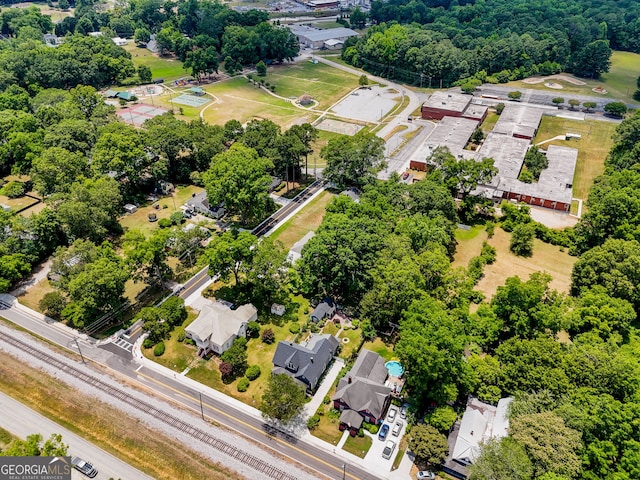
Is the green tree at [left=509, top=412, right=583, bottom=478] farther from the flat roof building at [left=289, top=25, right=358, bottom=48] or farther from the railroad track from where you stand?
the flat roof building at [left=289, top=25, right=358, bottom=48]

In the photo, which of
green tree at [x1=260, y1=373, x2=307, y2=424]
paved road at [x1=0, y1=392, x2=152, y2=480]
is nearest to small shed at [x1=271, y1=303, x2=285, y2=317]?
green tree at [x1=260, y1=373, x2=307, y2=424]

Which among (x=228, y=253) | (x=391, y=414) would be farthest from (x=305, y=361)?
Answer: (x=228, y=253)

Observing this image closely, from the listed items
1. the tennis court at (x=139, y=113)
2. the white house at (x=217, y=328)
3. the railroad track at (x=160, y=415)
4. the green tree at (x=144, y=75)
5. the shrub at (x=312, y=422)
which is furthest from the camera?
the green tree at (x=144, y=75)

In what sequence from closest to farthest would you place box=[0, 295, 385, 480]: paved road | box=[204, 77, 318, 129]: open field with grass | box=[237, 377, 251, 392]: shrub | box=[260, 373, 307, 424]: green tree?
box=[0, 295, 385, 480]: paved road < box=[260, 373, 307, 424]: green tree < box=[237, 377, 251, 392]: shrub < box=[204, 77, 318, 129]: open field with grass

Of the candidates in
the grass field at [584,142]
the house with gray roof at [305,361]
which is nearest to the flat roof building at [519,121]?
the grass field at [584,142]

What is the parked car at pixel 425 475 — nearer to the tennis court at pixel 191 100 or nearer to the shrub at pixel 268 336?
the shrub at pixel 268 336

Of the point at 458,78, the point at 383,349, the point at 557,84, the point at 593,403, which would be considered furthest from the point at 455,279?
the point at 557,84

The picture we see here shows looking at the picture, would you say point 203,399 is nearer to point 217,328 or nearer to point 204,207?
point 217,328
